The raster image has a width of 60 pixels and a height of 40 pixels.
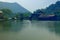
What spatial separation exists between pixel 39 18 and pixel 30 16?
63.0 inches

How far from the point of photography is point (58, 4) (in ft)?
92.2

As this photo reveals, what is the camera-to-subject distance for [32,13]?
23.4m

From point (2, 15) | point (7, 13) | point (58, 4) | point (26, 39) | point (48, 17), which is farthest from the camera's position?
point (58, 4)

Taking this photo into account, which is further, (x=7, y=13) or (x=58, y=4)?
(x=58, y=4)

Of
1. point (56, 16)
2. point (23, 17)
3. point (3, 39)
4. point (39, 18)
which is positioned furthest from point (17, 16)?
point (3, 39)

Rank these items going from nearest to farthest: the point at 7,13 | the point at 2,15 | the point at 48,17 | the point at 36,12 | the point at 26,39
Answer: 1. the point at 26,39
2. the point at 2,15
3. the point at 7,13
4. the point at 48,17
5. the point at 36,12

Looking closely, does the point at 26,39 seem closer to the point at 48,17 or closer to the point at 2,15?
the point at 2,15

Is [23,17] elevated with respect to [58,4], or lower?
lower

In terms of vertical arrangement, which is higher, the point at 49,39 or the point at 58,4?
the point at 58,4

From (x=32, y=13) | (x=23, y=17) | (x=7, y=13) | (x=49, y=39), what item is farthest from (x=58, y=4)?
(x=49, y=39)

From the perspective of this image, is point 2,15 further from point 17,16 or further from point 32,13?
point 32,13

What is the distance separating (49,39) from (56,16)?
17.4 m

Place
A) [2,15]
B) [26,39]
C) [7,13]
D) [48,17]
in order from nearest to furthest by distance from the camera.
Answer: [26,39]
[2,15]
[7,13]
[48,17]

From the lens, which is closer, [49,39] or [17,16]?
[49,39]
